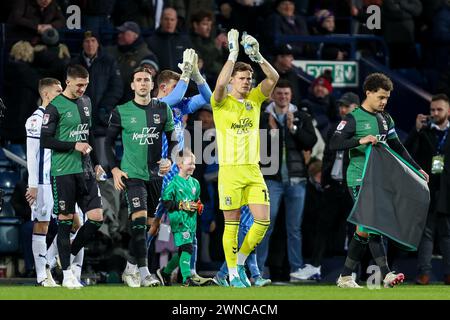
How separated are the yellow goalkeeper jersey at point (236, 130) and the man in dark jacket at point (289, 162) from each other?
7.38 ft

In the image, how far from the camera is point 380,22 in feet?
74.6

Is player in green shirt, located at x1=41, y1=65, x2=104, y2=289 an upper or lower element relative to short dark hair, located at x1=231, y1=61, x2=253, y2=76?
lower

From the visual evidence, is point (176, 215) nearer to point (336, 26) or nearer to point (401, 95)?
point (401, 95)

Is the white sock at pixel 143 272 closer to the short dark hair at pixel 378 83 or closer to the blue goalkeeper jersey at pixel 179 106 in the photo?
the blue goalkeeper jersey at pixel 179 106

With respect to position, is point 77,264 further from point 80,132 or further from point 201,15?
point 201,15

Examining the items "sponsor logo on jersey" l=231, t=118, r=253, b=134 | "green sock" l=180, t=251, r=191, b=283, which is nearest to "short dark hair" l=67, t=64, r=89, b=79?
"sponsor logo on jersey" l=231, t=118, r=253, b=134

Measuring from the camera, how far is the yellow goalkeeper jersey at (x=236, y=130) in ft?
51.2

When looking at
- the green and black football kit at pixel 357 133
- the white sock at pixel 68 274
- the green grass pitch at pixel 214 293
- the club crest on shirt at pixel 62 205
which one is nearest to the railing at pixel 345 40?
the green and black football kit at pixel 357 133

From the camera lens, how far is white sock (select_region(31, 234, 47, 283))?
1647cm

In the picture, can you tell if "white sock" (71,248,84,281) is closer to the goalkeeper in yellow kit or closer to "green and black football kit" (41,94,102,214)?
"green and black football kit" (41,94,102,214)

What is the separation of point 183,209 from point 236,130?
119cm

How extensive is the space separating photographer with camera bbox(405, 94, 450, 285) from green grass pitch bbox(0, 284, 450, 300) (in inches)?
94.4

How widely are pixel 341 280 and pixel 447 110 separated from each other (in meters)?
3.58
